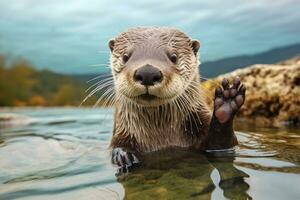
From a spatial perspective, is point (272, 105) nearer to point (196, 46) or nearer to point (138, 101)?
point (196, 46)

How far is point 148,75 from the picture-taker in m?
2.93

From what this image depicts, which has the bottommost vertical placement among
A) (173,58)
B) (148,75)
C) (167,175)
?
(167,175)

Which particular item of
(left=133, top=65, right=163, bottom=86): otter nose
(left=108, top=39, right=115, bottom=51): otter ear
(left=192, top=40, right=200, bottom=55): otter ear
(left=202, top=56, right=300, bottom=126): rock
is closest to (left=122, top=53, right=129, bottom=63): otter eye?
(left=108, top=39, right=115, bottom=51): otter ear

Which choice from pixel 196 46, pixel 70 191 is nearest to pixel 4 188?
pixel 70 191

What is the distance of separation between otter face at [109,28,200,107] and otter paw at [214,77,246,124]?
30 centimetres

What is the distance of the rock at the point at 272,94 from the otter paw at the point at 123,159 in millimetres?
2624

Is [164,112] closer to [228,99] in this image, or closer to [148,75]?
[228,99]

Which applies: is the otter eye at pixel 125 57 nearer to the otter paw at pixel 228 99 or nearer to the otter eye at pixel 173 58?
the otter eye at pixel 173 58

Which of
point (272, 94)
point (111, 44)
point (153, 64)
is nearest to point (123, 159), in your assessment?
point (153, 64)

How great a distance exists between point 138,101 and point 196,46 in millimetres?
1128

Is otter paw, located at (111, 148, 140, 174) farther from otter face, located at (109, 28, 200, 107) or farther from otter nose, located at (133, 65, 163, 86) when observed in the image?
otter nose, located at (133, 65, 163, 86)

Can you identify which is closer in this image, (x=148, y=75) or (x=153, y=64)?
(x=148, y=75)

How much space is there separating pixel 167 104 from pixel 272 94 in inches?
122

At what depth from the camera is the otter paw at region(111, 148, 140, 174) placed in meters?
3.32
